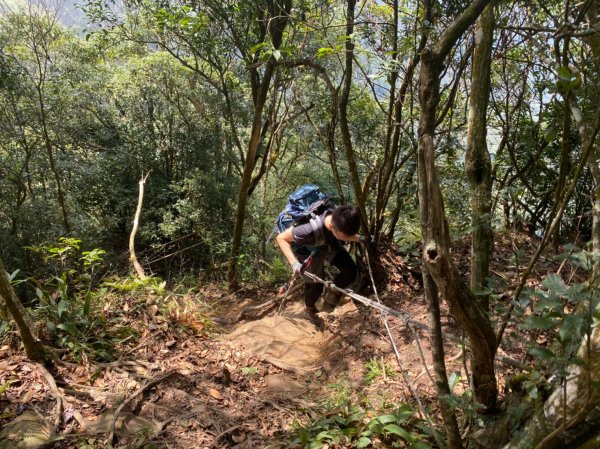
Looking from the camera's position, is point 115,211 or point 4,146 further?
point 115,211

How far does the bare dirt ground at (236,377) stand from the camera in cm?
288

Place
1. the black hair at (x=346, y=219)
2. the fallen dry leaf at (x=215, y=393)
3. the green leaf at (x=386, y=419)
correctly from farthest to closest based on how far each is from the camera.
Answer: the black hair at (x=346, y=219)
the fallen dry leaf at (x=215, y=393)
the green leaf at (x=386, y=419)

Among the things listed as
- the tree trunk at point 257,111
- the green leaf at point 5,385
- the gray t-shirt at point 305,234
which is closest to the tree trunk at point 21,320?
the green leaf at point 5,385

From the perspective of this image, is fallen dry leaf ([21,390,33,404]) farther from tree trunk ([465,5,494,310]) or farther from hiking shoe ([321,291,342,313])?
hiking shoe ([321,291,342,313])

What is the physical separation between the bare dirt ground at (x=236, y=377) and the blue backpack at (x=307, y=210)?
1139 millimetres

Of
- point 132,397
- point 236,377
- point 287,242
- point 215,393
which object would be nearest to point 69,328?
point 132,397

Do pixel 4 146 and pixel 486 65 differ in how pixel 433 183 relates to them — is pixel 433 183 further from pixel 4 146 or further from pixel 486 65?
pixel 4 146

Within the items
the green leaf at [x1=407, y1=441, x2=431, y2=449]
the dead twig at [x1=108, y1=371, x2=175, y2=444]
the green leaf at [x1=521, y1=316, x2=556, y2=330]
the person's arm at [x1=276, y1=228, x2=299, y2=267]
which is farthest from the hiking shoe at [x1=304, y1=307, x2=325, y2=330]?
the green leaf at [x1=521, y1=316, x2=556, y2=330]

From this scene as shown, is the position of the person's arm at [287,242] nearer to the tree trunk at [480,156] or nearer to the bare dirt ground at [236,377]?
the bare dirt ground at [236,377]

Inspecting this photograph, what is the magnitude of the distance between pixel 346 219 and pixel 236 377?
1.80 meters

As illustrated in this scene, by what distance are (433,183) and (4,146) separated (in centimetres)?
1098

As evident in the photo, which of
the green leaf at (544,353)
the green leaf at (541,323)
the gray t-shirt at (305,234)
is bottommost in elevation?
the green leaf at (544,353)

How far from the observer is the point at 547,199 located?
5559 mm

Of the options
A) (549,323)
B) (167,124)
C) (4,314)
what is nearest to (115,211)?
(167,124)
